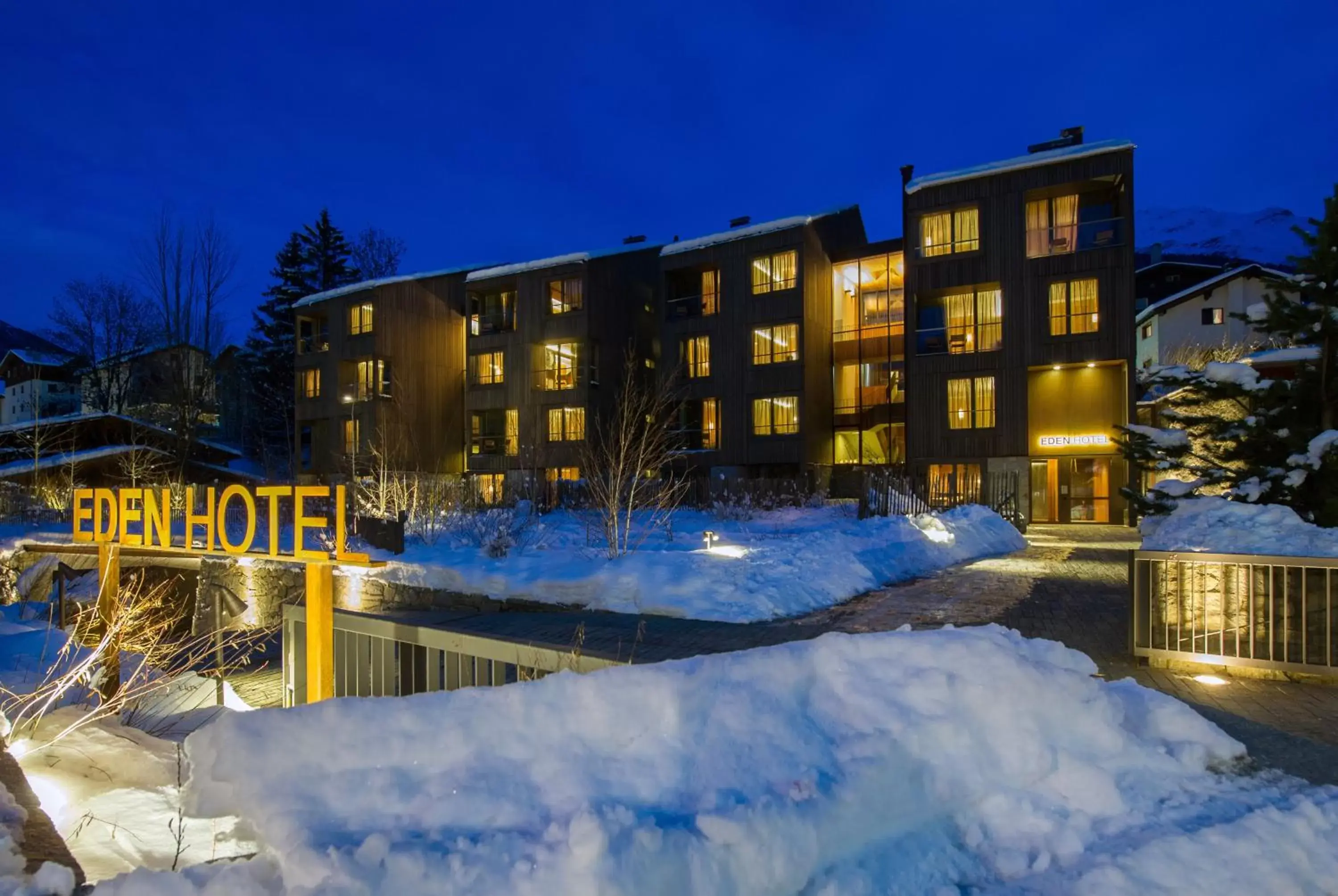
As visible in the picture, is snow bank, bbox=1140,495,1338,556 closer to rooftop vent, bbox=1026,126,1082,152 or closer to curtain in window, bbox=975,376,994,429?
curtain in window, bbox=975,376,994,429

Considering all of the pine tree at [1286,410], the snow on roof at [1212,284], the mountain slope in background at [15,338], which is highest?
the mountain slope in background at [15,338]

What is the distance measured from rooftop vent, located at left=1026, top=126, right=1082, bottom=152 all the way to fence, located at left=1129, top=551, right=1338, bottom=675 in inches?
1059

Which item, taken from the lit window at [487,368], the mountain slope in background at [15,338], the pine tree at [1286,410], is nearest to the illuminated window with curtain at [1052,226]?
the pine tree at [1286,410]

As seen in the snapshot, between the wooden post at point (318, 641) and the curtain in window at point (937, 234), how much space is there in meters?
27.6

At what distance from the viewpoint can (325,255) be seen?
50.3m

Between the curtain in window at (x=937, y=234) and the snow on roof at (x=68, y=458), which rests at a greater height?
the curtain in window at (x=937, y=234)

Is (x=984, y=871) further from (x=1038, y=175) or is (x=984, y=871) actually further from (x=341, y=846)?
(x=1038, y=175)

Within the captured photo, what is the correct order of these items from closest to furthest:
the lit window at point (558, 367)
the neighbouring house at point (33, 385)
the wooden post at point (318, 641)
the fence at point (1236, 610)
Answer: the wooden post at point (318, 641) → the fence at point (1236, 610) → the lit window at point (558, 367) → the neighbouring house at point (33, 385)

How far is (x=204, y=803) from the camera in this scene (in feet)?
10.4

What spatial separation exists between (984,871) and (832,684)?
114 cm

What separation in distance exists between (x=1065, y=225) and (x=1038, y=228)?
0.94m

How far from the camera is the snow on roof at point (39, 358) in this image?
6241 centimetres

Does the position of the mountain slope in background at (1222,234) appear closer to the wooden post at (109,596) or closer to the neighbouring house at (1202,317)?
the neighbouring house at (1202,317)

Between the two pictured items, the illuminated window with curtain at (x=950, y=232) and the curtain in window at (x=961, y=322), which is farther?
the curtain in window at (x=961, y=322)
